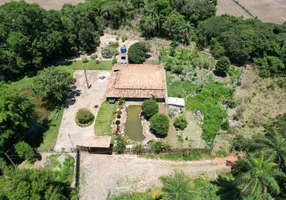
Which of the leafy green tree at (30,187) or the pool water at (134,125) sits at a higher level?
the leafy green tree at (30,187)

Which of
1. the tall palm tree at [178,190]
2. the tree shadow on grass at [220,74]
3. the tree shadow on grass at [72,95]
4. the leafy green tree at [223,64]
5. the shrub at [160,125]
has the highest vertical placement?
the leafy green tree at [223,64]

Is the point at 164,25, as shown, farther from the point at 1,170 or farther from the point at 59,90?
the point at 1,170

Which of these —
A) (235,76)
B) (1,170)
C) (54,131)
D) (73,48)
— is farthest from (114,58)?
(1,170)

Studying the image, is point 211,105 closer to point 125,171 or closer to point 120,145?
point 120,145

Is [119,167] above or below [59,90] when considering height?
below

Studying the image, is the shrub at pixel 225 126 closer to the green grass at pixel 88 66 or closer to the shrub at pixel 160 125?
the shrub at pixel 160 125

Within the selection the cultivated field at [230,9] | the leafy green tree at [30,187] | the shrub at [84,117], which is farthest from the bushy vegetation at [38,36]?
the cultivated field at [230,9]

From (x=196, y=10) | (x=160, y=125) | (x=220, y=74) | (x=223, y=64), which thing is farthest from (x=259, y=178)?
(x=196, y=10)
